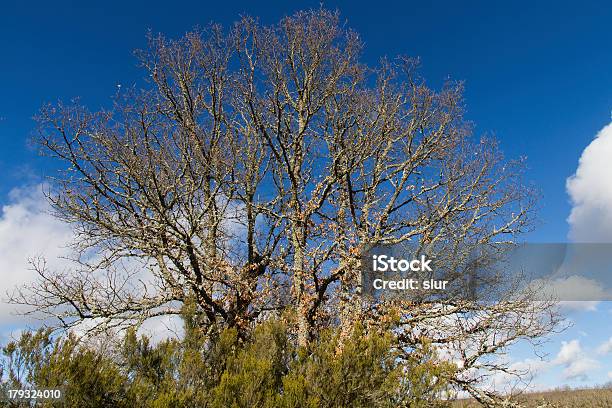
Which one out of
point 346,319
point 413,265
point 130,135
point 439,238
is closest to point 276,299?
point 346,319

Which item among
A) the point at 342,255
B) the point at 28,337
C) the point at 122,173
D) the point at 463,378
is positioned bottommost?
the point at 463,378

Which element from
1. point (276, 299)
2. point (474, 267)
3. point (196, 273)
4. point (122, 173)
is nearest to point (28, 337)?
point (196, 273)

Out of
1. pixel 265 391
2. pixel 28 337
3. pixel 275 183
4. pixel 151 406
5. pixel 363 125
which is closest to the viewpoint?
pixel 151 406

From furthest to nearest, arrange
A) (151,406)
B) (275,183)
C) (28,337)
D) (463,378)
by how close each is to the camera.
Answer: (275,183) < (463,378) < (28,337) < (151,406)

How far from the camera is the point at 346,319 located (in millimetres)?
10984

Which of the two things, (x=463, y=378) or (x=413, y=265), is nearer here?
(x=463, y=378)

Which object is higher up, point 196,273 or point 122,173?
point 122,173

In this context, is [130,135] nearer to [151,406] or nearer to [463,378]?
[151,406]

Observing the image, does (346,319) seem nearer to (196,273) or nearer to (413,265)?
(413,265)

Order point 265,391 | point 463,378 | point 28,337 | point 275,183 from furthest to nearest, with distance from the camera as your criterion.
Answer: point 275,183
point 463,378
point 28,337
point 265,391

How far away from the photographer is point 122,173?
40.3 ft

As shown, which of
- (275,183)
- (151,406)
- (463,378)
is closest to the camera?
(151,406)

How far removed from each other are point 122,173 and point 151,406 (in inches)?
338

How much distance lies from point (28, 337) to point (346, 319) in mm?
6906
